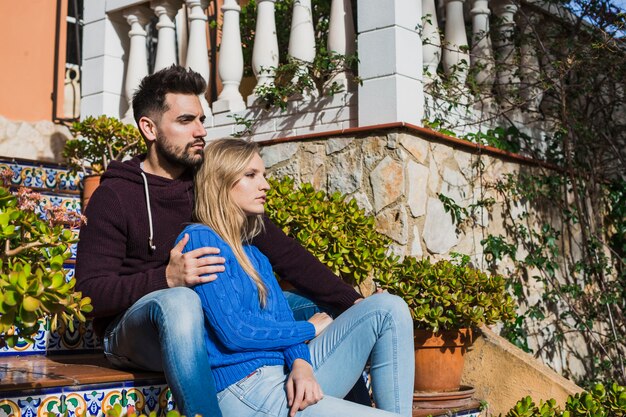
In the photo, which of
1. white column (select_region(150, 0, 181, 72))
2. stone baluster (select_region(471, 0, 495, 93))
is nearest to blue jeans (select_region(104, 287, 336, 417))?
stone baluster (select_region(471, 0, 495, 93))

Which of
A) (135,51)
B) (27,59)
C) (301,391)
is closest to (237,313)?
(301,391)

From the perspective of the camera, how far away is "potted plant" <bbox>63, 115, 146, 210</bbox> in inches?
186

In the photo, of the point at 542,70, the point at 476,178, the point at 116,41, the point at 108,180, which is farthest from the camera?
the point at 116,41

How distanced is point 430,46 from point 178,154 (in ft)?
6.15

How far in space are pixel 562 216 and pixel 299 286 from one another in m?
2.34

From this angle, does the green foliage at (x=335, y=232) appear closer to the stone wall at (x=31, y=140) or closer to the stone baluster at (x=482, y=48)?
the stone baluster at (x=482, y=48)

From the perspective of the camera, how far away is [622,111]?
527cm

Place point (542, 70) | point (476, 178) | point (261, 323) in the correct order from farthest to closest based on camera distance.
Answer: point (542, 70)
point (476, 178)
point (261, 323)

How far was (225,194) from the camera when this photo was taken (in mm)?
2604

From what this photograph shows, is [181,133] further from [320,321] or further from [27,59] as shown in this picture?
[27,59]

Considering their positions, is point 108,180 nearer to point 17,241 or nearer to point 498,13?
point 17,241

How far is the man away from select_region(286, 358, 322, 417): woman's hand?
0.21m

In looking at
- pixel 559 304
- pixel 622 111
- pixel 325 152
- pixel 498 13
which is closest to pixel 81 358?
pixel 325 152

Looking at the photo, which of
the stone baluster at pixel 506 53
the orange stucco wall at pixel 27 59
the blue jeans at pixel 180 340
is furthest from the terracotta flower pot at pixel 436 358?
the orange stucco wall at pixel 27 59
